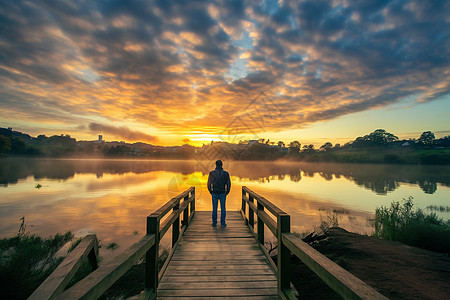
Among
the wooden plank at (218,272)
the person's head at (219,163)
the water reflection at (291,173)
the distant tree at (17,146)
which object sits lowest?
the water reflection at (291,173)

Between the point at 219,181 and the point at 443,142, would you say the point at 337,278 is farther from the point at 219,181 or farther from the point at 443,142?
the point at 443,142

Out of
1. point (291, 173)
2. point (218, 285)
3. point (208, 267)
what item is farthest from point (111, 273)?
point (291, 173)

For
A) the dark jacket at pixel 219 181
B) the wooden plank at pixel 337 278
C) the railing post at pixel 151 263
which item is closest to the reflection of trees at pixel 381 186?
the dark jacket at pixel 219 181

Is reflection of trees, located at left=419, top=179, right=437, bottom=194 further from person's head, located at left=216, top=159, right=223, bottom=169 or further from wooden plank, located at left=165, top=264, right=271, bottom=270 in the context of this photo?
wooden plank, located at left=165, top=264, right=271, bottom=270

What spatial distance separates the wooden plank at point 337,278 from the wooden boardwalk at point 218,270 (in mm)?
1612

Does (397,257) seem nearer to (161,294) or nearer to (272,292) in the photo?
(272,292)

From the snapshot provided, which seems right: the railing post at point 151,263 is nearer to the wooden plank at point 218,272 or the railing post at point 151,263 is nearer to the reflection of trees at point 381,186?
the wooden plank at point 218,272

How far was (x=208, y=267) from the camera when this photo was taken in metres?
4.40

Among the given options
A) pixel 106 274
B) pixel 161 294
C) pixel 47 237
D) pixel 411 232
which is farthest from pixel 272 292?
pixel 47 237

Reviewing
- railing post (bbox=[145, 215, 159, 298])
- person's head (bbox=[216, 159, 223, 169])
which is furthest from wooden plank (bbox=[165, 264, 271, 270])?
person's head (bbox=[216, 159, 223, 169])

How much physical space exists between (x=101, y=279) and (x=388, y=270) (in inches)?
237

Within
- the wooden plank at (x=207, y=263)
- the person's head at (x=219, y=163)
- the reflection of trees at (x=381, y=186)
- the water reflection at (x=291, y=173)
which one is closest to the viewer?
the wooden plank at (x=207, y=263)

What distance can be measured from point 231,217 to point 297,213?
7438 millimetres

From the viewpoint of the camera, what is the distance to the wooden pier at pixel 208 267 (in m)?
1.78
